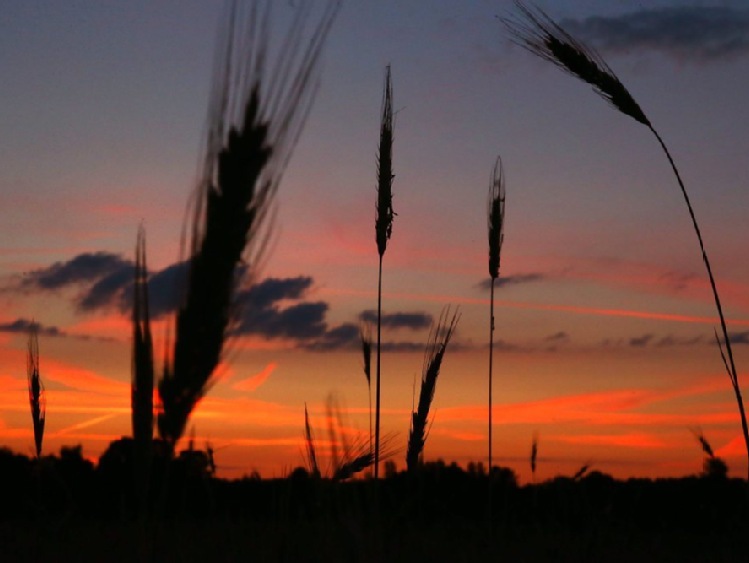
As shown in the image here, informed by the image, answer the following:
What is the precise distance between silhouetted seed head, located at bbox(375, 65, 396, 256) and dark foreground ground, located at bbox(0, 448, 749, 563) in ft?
4.55

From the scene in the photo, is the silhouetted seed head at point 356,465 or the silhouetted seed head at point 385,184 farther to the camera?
the silhouetted seed head at point 385,184

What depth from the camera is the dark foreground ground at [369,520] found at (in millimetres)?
2652

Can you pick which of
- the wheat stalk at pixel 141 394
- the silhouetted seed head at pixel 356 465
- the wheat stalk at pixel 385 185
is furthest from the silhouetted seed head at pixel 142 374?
the wheat stalk at pixel 385 185

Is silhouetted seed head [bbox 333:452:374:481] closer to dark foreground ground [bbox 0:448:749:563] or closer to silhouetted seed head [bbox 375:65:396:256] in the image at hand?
dark foreground ground [bbox 0:448:749:563]

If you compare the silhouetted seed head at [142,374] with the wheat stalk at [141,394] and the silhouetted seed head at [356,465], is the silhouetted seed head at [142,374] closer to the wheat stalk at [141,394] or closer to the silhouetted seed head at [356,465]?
the wheat stalk at [141,394]

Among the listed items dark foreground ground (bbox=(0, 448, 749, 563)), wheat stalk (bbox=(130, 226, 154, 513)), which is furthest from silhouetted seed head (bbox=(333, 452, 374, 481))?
wheat stalk (bbox=(130, 226, 154, 513))

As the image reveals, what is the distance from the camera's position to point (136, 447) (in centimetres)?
216

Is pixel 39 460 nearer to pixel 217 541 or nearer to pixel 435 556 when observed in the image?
pixel 217 541

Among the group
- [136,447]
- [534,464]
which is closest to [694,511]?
[534,464]

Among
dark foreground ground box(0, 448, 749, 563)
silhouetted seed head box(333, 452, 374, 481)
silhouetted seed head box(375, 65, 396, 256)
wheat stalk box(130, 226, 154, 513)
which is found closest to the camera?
wheat stalk box(130, 226, 154, 513)

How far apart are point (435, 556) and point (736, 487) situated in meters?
4.51

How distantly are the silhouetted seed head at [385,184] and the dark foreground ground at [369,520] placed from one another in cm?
Result: 139

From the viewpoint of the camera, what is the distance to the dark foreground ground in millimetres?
2652

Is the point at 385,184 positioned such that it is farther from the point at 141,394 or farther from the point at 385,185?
the point at 141,394
